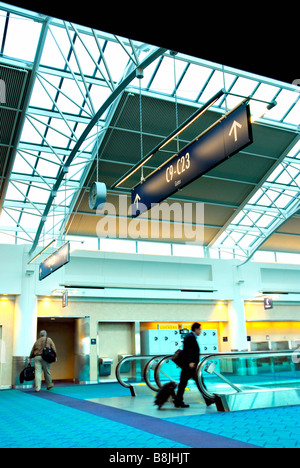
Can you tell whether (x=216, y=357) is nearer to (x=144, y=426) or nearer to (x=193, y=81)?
(x=144, y=426)

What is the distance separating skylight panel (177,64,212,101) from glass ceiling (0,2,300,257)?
0.11 ft

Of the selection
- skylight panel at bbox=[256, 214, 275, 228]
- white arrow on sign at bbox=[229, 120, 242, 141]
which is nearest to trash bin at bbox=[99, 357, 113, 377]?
skylight panel at bbox=[256, 214, 275, 228]

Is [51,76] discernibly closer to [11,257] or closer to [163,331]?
[11,257]

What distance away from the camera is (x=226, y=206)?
805 inches

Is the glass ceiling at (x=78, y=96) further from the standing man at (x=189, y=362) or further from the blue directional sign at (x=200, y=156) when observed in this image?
the standing man at (x=189, y=362)

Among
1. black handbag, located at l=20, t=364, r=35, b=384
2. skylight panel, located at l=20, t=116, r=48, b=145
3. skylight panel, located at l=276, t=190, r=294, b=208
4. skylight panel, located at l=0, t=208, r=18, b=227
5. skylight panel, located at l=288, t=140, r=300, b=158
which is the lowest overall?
black handbag, located at l=20, t=364, r=35, b=384

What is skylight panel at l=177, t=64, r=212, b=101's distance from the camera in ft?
48.0

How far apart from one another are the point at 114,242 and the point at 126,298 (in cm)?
268

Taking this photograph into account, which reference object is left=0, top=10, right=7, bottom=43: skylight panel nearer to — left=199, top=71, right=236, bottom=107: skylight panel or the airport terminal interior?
the airport terminal interior

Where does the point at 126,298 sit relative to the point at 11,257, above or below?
below

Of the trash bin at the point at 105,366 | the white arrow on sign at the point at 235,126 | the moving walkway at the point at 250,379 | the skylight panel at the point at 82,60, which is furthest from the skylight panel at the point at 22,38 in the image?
the trash bin at the point at 105,366

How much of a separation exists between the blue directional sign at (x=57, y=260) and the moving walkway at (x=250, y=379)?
13.7ft

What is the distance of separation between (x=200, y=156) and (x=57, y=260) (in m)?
8.31
